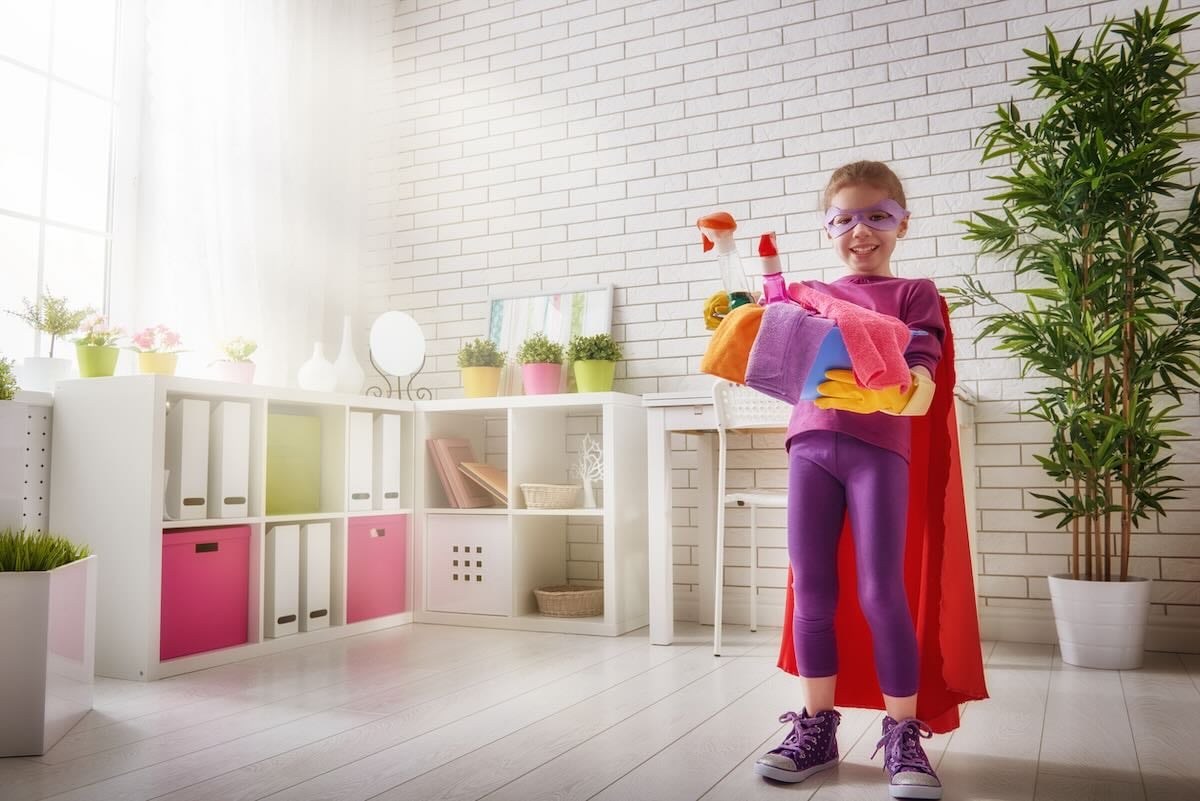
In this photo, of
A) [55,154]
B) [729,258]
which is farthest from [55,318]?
[729,258]

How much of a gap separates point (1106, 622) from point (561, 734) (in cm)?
159

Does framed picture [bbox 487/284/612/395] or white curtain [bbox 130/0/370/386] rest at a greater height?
white curtain [bbox 130/0/370/386]

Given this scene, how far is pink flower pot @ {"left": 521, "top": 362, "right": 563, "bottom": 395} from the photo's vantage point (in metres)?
3.34

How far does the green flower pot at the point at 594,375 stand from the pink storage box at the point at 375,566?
850mm

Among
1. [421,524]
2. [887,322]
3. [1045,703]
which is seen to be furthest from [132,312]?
[1045,703]

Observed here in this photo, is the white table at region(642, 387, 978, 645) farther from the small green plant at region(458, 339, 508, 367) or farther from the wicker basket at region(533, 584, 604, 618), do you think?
the small green plant at region(458, 339, 508, 367)

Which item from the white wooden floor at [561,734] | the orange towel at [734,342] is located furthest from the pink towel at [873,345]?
the white wooden floor at [561,734]

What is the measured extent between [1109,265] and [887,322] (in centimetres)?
160

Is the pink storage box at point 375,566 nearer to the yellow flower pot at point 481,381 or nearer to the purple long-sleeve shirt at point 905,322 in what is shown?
the yellow flower pot at point 481,381

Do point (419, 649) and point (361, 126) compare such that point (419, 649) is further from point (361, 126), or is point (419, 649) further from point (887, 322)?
point (361, 126)

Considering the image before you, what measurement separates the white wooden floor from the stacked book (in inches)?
30.3

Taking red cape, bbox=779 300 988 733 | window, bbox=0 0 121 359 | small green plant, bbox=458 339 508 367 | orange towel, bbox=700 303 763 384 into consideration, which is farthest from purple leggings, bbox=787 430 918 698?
window, bbox=0 0 121 359

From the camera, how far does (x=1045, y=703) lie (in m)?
2.13

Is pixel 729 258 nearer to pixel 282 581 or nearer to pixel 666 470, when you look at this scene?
pixel 666 470
